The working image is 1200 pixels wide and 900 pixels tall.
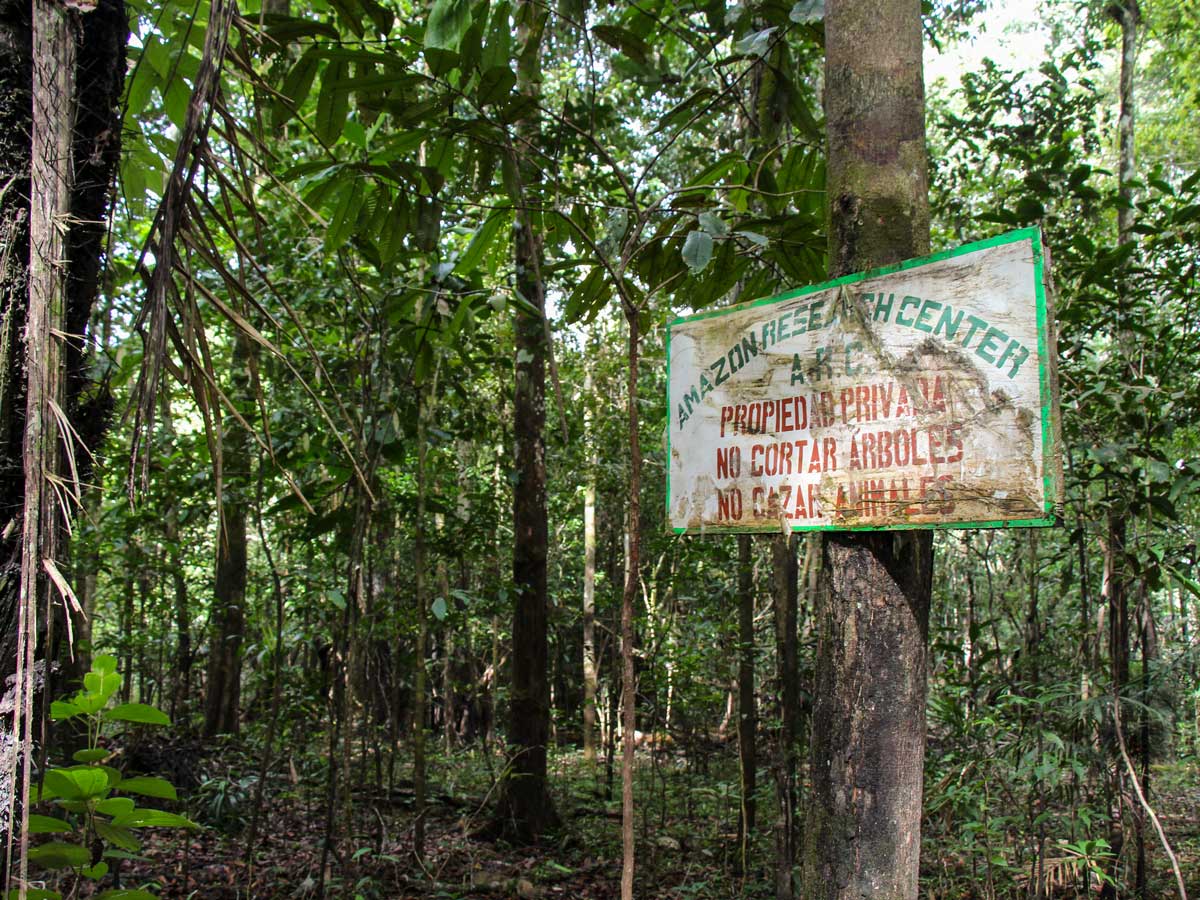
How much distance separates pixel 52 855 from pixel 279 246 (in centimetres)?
427

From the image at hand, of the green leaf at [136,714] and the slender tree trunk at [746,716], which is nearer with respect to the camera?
the green leaf at [136,714]

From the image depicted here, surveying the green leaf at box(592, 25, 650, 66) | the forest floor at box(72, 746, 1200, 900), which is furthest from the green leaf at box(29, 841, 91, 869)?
the forest floor at box(72, 746, 1200, 900)

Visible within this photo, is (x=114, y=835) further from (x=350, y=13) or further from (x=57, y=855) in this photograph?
(x=350, y=13)

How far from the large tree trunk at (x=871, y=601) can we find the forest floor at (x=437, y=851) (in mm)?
3030

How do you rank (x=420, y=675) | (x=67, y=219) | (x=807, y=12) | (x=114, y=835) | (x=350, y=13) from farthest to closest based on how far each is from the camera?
(x=420, y=675)
(x=350, y=13)
(x=807, y=12)
(x=114, y=835)
(x=67, y=219)

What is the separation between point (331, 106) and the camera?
2059mm

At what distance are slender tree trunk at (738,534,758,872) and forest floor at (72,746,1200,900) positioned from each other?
19 centimetres

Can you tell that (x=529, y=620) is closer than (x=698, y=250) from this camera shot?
No

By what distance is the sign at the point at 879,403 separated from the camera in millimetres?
1242

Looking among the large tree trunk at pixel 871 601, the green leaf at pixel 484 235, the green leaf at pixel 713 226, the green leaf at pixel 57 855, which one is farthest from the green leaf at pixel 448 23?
the green leaf at pixel 57 855

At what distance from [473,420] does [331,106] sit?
3102 millimetres

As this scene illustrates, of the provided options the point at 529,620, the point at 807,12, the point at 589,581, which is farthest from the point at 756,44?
the point at 589,581

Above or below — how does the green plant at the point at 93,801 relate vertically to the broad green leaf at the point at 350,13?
below

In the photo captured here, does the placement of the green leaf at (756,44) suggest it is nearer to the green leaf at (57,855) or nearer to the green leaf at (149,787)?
the green leaf at (149,787)
